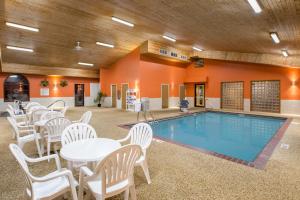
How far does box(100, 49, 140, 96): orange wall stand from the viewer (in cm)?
1090

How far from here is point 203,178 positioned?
262 centimetres

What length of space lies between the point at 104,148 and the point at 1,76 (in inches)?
507

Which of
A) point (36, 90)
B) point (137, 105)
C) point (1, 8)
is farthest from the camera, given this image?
point (36, 90)

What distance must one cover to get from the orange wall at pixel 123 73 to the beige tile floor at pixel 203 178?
784 cm

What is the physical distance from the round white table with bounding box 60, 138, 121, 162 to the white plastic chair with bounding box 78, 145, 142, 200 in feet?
0.49

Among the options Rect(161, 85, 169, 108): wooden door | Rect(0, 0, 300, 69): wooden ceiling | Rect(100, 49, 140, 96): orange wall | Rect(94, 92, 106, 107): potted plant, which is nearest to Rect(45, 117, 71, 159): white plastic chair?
Rect(0, 0, 300, 69): wooden ceiling

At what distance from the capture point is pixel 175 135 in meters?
5.90

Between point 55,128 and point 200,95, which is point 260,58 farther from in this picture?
point 55,128

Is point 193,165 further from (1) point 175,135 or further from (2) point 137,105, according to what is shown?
(2) point 137,105

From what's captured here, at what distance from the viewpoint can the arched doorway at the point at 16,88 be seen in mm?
11484

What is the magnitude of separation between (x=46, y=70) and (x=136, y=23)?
8404mm

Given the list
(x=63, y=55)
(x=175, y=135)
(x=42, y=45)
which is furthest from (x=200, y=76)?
(x=42, y=45)

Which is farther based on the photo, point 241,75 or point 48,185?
point 241,75

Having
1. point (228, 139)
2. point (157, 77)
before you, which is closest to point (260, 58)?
point (228, 139)
